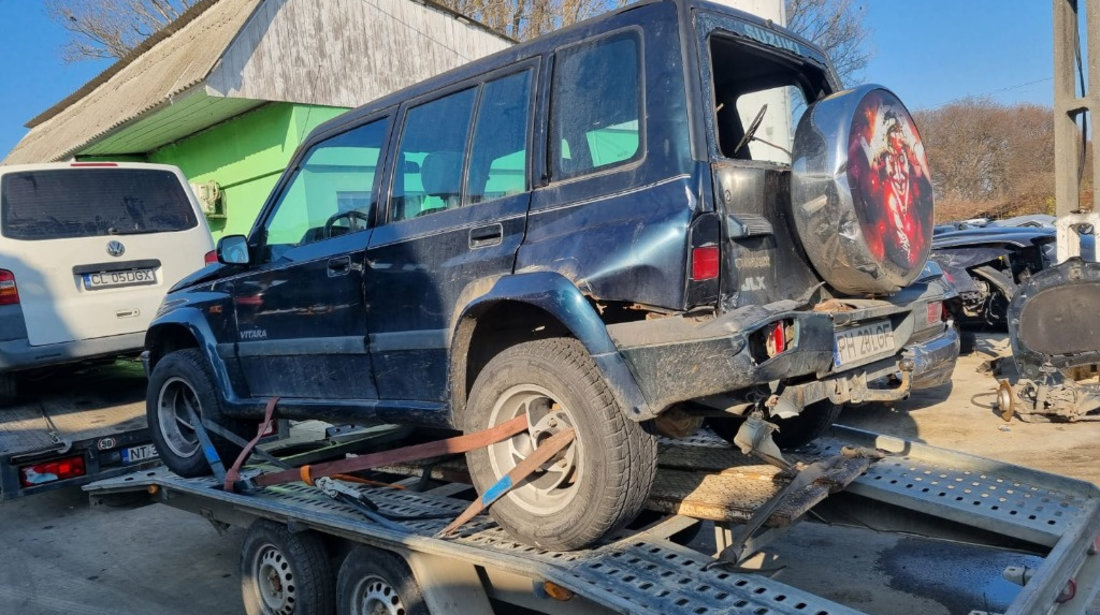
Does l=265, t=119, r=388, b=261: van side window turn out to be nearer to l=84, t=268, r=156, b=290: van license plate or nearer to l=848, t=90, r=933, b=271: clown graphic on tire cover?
l=848, t=90, r=933, b=271: clown graphic on tire cover

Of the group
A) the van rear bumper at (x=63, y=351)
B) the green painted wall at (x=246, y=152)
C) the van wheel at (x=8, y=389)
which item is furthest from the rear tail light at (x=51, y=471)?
the green painted wall at (x=246, y=152)

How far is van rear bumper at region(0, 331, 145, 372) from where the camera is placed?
219 inches

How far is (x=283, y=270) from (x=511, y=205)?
1.58 metres

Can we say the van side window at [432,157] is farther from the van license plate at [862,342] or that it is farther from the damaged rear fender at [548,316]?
the van license plate at [862,342]

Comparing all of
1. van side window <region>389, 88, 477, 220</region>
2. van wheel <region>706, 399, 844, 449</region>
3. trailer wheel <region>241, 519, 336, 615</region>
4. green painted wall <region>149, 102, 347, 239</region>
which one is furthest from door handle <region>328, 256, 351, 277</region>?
green painted wall <region>149, 102, 347, 239</region>

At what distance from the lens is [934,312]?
346 centimetres

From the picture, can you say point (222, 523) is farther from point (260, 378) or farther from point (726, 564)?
point (726, 564)

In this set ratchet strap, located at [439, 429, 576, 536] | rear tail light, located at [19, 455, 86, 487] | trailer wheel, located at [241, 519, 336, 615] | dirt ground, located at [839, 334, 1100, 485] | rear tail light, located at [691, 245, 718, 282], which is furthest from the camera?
dirt ground, located at [839, 334, 1100, 485]

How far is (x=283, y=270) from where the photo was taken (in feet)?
13.5

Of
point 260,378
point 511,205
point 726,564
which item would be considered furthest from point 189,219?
point 726,564

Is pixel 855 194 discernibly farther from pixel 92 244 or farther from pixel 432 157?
pixel 92 244

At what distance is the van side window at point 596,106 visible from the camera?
288 cm

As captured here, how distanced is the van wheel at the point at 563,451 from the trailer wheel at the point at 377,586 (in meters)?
0.45

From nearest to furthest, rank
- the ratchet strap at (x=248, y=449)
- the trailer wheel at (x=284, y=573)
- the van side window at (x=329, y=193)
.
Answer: the trailer wheel at (x=284, y=573), the van side window at (x=329, y=193), the ratchet strap at (x=248, y=449)
